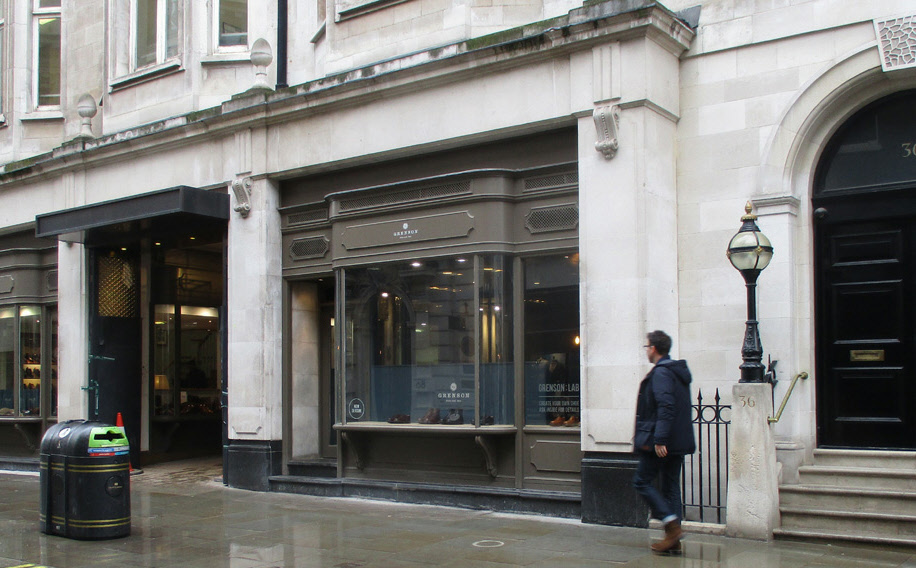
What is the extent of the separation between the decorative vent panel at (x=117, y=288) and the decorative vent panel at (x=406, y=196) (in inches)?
219

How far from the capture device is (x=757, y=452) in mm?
8859

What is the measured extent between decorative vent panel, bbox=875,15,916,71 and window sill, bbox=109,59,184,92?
10764 millimetres

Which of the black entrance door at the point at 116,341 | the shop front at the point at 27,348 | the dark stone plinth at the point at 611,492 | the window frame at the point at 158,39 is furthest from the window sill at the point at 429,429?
the shop front at the point at 27,348

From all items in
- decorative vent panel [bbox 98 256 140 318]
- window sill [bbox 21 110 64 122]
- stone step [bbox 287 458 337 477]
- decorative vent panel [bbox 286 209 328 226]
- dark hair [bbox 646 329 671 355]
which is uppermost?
window sill [bbox 21 110 64 122]

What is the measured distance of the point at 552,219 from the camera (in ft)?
36.7

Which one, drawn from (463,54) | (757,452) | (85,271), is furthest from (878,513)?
(85,271)

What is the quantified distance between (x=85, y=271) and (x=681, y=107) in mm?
10628

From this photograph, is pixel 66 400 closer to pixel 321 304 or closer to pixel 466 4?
pixel 321 304

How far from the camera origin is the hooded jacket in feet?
26.9

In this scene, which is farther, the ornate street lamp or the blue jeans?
the ornate street lamp

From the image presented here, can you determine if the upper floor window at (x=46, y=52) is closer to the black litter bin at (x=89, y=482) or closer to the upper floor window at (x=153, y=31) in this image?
the upper floor window at (x=153, y=31)

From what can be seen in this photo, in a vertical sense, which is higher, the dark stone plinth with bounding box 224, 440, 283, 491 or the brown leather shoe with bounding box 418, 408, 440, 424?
the brown leather shoe with bounding box 418, 408, 440, 424

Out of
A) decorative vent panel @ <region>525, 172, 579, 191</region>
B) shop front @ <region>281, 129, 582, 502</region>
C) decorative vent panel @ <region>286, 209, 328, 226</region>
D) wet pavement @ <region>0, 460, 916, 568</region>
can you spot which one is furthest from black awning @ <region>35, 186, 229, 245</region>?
decorative vent panel @ <region>525, 172, 579, 191</region>

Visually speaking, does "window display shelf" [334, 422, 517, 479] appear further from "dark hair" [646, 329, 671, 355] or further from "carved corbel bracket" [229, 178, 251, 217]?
"carved corbel bracket" [229, 178, 251, 217]
